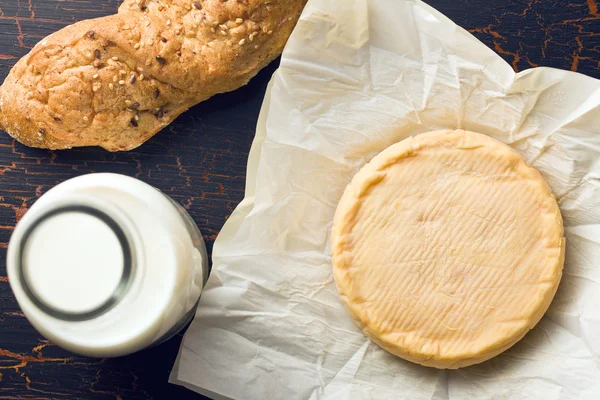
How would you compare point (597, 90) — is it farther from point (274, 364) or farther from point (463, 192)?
point (274, 364)

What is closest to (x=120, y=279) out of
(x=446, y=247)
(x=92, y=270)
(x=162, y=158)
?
(x=92, y=270)

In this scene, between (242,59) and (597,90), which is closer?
(597,90)

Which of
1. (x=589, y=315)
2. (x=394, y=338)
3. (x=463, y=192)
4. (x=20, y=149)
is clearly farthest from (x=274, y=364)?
(x=20, y=149)

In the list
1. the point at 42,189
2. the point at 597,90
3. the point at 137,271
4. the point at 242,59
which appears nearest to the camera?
the point at 137,271

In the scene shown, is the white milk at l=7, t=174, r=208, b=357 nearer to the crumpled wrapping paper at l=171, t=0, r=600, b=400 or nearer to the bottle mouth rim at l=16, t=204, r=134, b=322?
the bottle mouth rim at l=16, t=204, r=134, b=322

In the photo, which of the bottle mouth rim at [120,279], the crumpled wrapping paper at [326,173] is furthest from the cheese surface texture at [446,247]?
the bottle mouth rim at [120,279]

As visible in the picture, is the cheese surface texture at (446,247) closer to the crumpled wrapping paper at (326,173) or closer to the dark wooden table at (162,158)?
the crumpled wrapping paper at (326,173)
